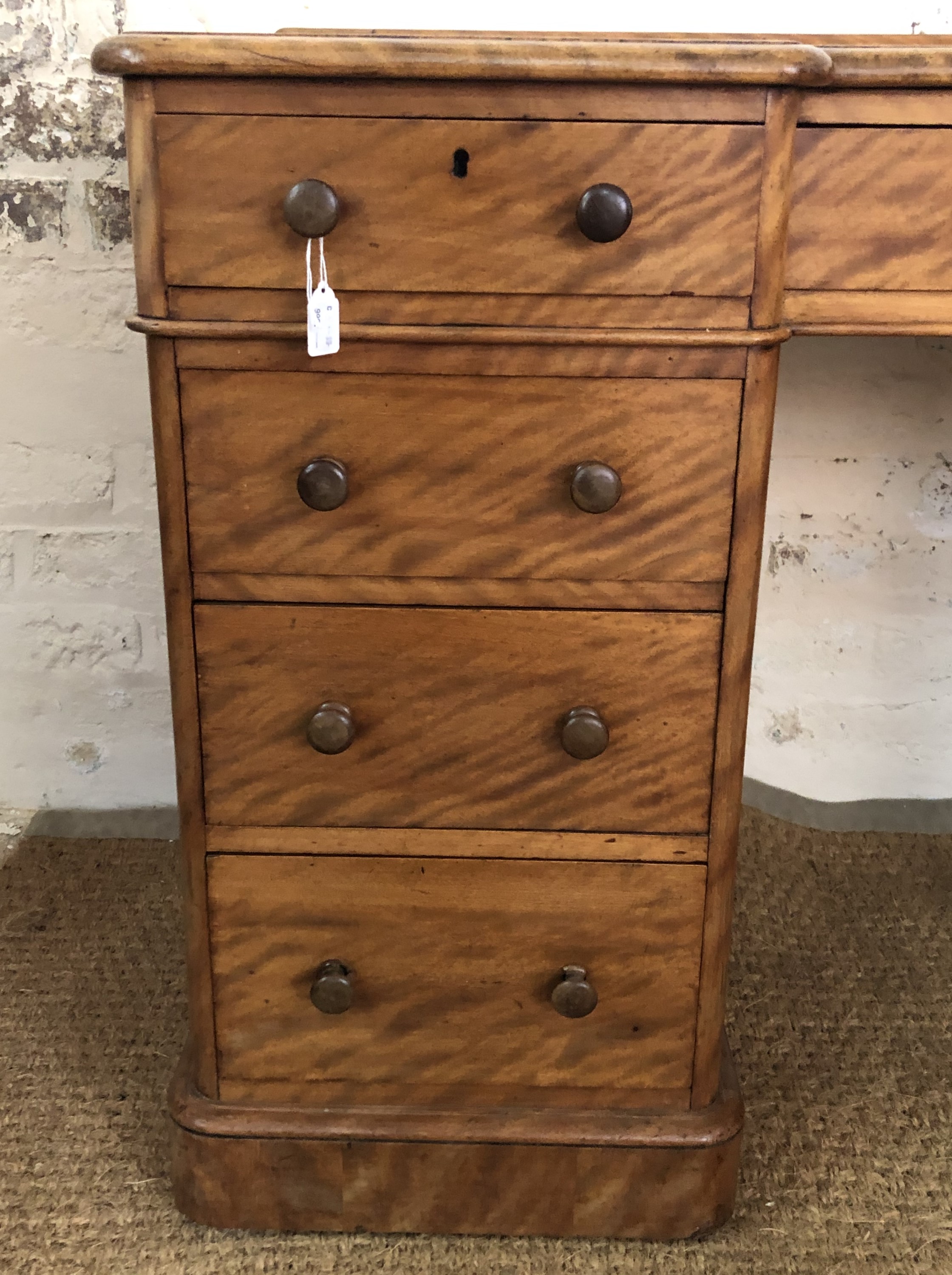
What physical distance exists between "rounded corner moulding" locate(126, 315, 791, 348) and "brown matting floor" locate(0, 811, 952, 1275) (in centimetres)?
87

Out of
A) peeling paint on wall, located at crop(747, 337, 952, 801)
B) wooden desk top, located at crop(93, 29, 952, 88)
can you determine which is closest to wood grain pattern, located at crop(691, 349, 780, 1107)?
wooden desk top, located at crop(93, 29, 952, 88)

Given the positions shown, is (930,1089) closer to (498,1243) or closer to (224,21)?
(498,1243)

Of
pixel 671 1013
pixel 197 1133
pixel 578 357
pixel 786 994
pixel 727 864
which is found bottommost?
pixel 786 994

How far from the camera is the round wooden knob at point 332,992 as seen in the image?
110cm

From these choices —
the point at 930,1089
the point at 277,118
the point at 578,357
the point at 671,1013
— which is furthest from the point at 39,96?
the point at 930,1089

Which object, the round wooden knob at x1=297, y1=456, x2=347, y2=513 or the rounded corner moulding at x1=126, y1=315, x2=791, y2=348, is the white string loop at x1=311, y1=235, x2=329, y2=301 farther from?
the round wooden knob at x1=297, y1=456, x2=347, y2=513

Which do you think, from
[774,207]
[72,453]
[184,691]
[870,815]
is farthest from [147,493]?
[870,815]

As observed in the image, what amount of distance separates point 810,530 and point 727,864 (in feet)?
2.61

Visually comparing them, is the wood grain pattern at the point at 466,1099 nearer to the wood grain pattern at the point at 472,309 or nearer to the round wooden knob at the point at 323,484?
the round wooden knob at the point at 323,484

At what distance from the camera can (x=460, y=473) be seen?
0.98 metres

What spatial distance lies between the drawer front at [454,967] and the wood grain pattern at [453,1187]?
7cm

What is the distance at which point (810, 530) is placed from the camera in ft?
5.72

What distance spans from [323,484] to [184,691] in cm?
23

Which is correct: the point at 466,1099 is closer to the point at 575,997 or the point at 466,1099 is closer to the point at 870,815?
the point at 575,997
